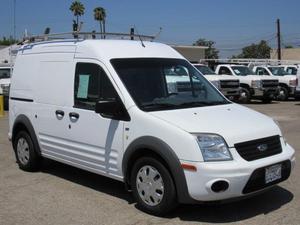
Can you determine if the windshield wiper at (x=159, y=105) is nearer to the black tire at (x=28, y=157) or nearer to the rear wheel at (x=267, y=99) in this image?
the black tire at (x=28, y=157)

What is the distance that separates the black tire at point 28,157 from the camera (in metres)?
8.10

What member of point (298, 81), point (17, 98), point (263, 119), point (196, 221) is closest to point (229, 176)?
point (196, 221)

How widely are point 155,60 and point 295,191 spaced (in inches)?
101

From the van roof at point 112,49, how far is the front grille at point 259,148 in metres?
2.01

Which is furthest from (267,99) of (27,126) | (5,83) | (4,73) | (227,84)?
(27,126)

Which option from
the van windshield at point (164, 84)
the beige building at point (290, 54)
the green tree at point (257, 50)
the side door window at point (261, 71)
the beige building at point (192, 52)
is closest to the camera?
the van windshield at point (164, 84)

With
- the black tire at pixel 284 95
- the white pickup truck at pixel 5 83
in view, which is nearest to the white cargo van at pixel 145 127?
the white pickup truck at pixel 5 83

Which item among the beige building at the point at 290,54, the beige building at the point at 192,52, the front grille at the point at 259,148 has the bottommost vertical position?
the front grille at the point at 259,148

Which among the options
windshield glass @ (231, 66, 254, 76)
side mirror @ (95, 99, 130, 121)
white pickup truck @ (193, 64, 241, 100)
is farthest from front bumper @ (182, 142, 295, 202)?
windshield glass @ (231, 66, 254, 76)

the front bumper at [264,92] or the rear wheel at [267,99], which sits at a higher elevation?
the front bumper at [264,92]

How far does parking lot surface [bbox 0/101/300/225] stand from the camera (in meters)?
5.75

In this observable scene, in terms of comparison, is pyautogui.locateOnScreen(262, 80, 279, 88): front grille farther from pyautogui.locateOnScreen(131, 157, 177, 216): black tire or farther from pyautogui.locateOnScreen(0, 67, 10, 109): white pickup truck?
pyautogui.locateOnScreen(131, 157, 177, 216): black tire

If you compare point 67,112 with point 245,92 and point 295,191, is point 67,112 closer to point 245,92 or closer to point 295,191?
point 295,191

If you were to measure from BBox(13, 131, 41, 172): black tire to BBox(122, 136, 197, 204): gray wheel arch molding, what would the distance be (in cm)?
259
